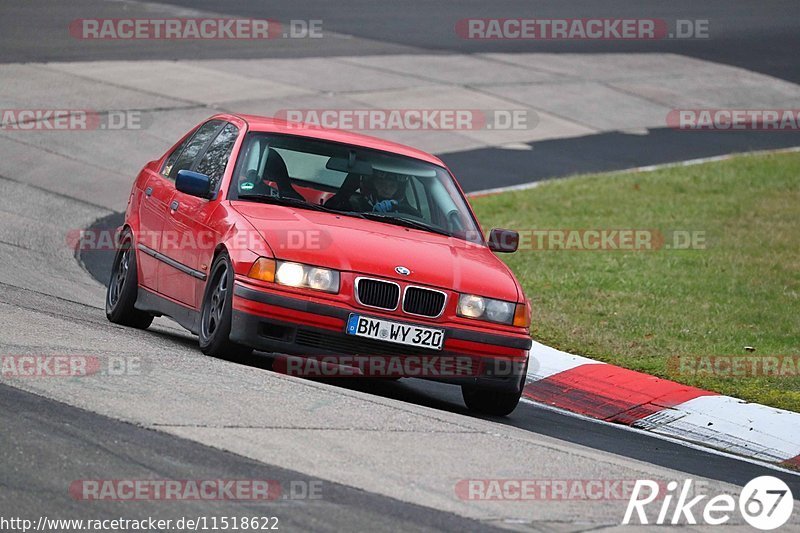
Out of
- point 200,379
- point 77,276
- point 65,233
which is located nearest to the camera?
point 200,379

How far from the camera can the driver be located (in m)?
9.27

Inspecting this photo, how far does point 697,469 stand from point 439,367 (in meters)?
1.57

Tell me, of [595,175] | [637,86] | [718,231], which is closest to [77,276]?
[718,231]

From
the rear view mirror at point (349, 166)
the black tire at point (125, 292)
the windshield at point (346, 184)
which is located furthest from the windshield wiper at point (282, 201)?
the black tire at point (125, 292)

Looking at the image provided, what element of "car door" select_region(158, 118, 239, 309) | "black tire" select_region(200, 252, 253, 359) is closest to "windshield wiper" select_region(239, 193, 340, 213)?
"car door" select_region(158, 118, 239, 309)

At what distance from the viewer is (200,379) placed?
7629 mm

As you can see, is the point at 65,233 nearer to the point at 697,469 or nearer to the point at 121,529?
the point at 697,469

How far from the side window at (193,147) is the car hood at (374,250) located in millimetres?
1208

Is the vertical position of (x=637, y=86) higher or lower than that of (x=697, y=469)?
higher

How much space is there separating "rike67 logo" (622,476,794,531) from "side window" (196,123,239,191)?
3766 millimetres

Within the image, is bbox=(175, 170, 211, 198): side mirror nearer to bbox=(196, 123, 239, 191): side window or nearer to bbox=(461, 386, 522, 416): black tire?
bbox=(196, 123, 239, 191): side window

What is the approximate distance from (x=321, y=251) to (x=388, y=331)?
60 centimetres

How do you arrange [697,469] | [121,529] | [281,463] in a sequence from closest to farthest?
[121,529] → [281,463] → [697,469]

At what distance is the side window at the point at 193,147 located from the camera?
33.0ft
